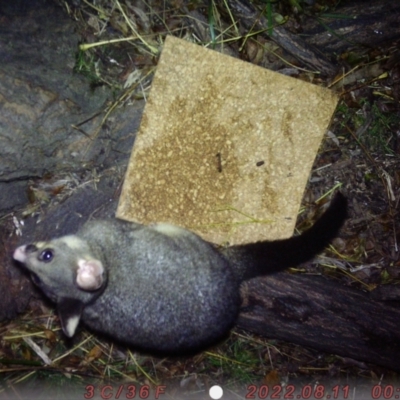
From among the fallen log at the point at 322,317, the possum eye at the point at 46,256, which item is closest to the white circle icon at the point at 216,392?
the fallen log at the point at 322,317

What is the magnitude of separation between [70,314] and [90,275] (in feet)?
1.21

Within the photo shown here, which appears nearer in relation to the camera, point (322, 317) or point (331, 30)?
point (322, 317)

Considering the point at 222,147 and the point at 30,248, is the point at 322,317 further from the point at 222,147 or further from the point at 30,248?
the point at 30,248

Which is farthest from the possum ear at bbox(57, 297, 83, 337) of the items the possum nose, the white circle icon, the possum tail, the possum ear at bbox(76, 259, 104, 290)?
the white circle icon

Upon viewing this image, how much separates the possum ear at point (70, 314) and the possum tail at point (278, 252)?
1258 mm

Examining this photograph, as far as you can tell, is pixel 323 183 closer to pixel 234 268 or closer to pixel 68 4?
pixel 234 268

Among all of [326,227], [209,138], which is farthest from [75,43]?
[326,227]

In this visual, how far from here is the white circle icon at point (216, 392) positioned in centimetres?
486

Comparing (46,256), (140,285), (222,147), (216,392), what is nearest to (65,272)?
(46,256)

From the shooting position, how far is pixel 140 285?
395cm

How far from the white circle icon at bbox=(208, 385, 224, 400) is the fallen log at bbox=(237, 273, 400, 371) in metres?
0.78

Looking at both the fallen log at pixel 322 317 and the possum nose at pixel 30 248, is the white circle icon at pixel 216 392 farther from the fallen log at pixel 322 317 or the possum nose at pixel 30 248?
the possum nose at pixel 30 248

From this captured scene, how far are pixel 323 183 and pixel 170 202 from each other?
1.47 meters

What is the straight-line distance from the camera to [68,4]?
452 cm
